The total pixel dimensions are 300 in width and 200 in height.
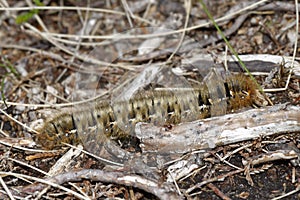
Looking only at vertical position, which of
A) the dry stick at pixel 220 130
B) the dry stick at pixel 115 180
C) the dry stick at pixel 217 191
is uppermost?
the dry stick at pixel 220 130

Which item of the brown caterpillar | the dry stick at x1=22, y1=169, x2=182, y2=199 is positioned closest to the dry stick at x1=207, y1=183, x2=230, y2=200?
the dry stick at x1=22, y1=169, x2=182, y2=199

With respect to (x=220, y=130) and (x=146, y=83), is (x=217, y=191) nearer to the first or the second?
(x=220, y=130)

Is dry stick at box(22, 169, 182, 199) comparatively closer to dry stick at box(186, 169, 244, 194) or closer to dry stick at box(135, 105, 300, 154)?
dry stick at box(186, 169, 244, 194)

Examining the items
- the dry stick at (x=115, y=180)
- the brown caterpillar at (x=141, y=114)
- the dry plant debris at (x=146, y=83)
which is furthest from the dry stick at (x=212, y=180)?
the brown caterpillar at (x=141, y=114)

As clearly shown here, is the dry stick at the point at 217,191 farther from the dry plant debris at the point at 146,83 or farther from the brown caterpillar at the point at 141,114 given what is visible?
the brown caterpillar at the point at 141,114

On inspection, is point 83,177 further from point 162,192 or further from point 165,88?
point 165,88

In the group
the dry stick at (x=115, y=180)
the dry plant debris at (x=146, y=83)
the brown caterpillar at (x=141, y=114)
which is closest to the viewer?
the dry stick at (x=115, y=180)

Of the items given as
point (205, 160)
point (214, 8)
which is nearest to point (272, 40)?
point (214, 8)
